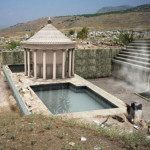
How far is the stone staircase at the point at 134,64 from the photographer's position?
22.9 metres

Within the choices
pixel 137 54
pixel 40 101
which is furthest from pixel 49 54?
pixel 137 54

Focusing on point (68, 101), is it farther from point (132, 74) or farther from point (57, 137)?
point (57, 137)

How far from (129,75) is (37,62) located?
405 inches

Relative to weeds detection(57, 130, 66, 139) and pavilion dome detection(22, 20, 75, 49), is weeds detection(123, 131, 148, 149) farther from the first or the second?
pavilion dome detection(22, 20, 75, 49)

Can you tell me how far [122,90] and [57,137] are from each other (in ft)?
50.2

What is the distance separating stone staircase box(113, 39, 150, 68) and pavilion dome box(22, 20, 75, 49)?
6.96m

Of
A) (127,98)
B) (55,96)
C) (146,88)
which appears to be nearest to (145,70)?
(146,88)

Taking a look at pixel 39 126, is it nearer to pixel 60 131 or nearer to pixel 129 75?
pixel 60 131

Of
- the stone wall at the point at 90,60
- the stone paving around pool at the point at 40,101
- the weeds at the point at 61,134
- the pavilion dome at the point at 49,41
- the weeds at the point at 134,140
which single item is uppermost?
the pavilion dome at the point at 49,41

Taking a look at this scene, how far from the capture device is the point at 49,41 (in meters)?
22.7

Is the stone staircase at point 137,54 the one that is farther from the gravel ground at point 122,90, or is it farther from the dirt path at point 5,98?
the dirt path at point 5,98

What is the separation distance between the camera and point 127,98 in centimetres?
1930

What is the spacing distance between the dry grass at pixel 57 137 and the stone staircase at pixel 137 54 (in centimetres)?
1621

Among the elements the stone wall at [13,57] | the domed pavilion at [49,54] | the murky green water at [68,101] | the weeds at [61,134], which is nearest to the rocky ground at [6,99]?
the murky green water at [68,101]
